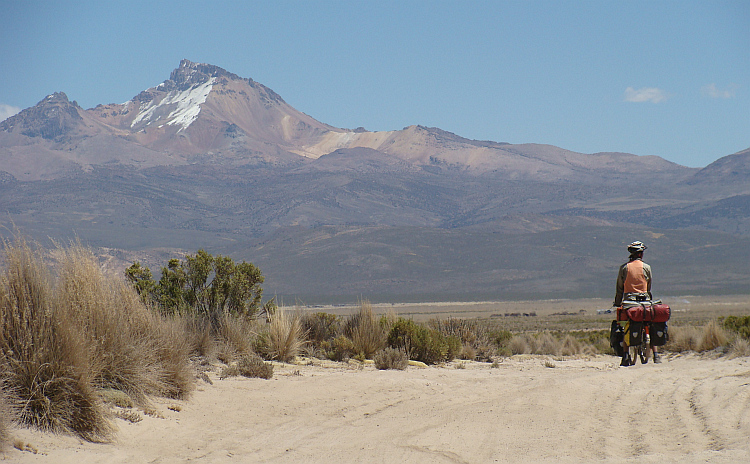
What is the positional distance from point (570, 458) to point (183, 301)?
8.53 meters

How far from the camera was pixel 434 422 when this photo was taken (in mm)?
8500

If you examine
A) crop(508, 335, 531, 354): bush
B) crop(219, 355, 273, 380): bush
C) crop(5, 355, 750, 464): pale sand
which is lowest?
crop(508, 335, 531, 354): bush

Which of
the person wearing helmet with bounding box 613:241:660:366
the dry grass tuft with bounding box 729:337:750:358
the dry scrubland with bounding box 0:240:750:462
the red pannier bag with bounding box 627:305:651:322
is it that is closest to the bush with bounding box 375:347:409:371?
the dry scrubland with bounding box 0:240:750:462

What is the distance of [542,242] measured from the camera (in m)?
168

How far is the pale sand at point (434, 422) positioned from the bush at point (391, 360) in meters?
0.65

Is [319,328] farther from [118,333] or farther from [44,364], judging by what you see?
[44,364]

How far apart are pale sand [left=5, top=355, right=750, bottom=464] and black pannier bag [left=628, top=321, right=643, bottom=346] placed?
2.78ft

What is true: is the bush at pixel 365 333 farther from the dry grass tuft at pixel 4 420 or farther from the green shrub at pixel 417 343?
the dry grass tuft at pixel 4 420

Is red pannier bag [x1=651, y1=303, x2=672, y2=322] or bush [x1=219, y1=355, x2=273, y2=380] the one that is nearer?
red pannier bag [x1=651, y1=303, x2=672, y2=322]

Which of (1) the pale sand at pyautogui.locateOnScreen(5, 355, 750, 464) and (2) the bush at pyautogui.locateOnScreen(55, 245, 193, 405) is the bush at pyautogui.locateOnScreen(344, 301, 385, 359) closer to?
(1) the pale sand at pyautogui.locateOnScreen(5, 355, 750, 464)

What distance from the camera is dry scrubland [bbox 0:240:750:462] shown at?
6809 millimetres

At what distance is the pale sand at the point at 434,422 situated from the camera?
6.88m

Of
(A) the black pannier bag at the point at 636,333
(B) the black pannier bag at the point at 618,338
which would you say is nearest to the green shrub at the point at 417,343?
(B) the black pannier bag at the point at 618,338

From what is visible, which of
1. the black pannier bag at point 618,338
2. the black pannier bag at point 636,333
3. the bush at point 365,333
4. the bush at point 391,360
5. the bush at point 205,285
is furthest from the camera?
the bush at point 365,333
